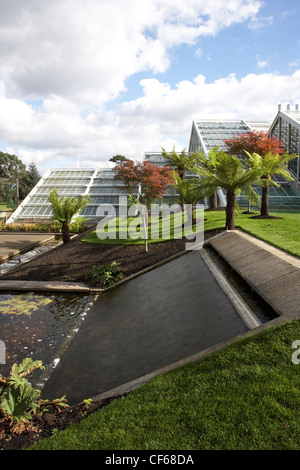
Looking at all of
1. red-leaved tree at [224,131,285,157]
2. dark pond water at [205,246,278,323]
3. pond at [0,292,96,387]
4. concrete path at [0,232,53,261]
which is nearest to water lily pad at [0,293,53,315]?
pond at [0,292,96,387]

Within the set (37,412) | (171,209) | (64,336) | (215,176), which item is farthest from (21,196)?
(37,412)

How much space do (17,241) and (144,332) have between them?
56.1 ft

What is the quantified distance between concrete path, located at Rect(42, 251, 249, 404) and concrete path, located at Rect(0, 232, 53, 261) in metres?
10.4

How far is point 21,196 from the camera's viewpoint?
5112cm

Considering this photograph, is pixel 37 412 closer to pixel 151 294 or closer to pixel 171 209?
pixel 151 294

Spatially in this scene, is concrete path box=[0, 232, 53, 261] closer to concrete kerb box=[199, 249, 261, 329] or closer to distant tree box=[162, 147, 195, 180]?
distant tree box=[162, 147, 195, 180]

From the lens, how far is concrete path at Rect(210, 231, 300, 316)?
6.12 m

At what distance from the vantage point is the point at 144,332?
7.64 m

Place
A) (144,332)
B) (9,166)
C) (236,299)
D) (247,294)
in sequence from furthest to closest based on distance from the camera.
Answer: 1. (9,166)
2. (144,332)
3. (247,294)
4. (236,299)

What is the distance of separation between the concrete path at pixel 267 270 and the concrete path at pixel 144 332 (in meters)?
0.83

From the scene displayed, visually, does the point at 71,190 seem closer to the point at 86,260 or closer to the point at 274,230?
the point at 86,260

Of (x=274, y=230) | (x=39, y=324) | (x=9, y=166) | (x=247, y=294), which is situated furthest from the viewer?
(x=9, y=166)

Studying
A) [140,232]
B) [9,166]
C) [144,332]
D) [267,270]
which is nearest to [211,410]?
[144,332]

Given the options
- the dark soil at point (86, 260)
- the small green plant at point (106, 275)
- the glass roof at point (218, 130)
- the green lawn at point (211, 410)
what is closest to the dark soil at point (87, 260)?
the dark soil at point (86, 260)
